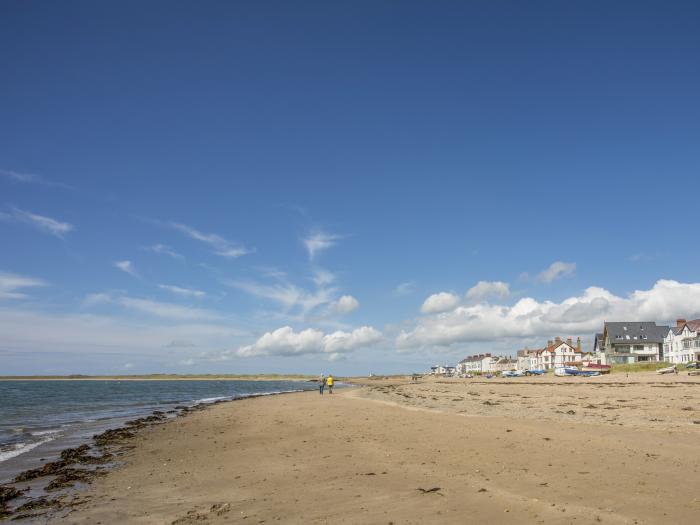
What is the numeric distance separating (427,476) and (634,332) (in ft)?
417

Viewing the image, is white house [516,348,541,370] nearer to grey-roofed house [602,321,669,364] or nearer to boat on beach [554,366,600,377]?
grey-roofed house [602,321,669,364]

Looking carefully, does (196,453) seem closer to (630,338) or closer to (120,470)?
(120,470)

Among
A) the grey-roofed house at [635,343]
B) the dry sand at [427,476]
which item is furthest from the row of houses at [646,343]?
the dry sand at [427,476]

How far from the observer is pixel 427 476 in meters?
11.9

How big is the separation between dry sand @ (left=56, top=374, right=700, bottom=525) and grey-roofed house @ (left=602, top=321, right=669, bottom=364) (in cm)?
10897

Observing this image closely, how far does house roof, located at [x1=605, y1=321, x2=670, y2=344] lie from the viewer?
117500 mm

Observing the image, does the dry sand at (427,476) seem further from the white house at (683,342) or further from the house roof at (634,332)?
the house roof at (634,332)

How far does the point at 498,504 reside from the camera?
9328mm

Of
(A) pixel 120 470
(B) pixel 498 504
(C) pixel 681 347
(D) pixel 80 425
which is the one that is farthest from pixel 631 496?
(C) pixel 681 347

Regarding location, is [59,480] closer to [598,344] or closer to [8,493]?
[8,493]

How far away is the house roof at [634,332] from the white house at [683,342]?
11.9 feet

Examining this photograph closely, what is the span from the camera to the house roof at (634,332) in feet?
385

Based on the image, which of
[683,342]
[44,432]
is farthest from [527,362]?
[44,432]

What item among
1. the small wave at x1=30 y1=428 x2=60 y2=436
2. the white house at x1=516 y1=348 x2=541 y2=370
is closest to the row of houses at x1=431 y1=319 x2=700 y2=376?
the white house at x1=516 y1=348 x2=541 y2=370
